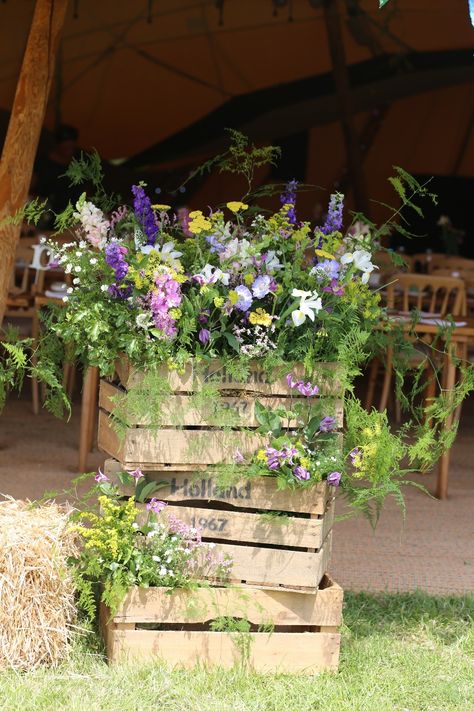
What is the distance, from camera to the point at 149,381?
9.31ft

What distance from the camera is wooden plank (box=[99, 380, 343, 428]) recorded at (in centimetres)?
288

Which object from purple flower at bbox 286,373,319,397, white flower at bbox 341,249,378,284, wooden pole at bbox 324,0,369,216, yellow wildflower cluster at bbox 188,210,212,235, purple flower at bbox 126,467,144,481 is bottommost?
purple flower at bbox 126,467,144,481

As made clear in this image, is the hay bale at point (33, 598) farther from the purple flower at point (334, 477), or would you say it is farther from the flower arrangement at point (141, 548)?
the purple flower at point (334, 477)

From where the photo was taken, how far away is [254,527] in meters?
2.92

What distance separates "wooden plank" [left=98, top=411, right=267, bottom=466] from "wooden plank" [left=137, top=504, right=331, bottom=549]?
15 centimetres

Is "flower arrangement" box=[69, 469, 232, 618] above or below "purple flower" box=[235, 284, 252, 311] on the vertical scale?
below

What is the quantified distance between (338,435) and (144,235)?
2.53 ft

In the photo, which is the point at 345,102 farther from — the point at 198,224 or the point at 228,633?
the point at 228,633

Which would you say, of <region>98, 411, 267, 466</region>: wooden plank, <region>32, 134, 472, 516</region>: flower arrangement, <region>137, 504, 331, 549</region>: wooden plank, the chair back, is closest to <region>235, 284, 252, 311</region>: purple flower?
<region>32, 134, 472, 516</region>: flower arrangement

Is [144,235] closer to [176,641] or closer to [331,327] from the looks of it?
[331,327]

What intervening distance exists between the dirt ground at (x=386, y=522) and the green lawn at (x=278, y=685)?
1.93 feet

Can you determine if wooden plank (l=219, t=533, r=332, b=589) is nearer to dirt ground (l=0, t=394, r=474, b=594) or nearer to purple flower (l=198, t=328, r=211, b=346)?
purple flower (l=198, t=328, r=211, b=346)

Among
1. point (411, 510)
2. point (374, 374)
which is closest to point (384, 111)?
point (374, 374)

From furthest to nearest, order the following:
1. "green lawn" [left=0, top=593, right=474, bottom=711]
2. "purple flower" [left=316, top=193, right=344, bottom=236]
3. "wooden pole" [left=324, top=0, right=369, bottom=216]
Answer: "wooden pole" [left=324, top=0, right=369, bottom=216], "purple flower" [left=316, top=193, right=344, bottom=236], "green lawn" [left=0, top=593, right=474, bottom=711]
